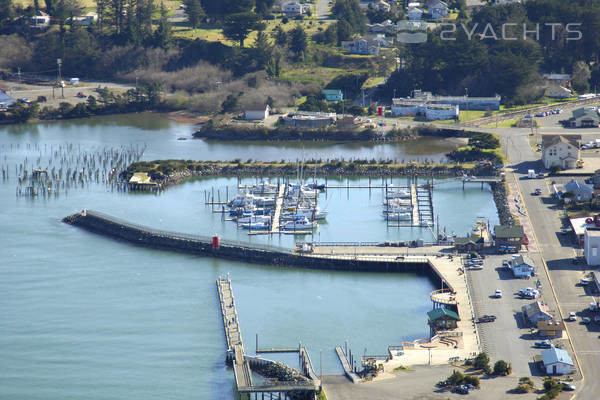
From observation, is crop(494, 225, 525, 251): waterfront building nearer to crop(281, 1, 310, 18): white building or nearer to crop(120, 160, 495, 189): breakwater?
crop(120, 160, 495, 189): breakwater

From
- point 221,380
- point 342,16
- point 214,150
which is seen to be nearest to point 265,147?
point 214,150

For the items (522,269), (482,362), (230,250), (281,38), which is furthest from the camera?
(281,38)

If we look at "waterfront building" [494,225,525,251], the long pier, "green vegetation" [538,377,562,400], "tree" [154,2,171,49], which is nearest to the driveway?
"waterfront building" [494,225,525,251]

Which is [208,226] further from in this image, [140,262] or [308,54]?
[308,54]

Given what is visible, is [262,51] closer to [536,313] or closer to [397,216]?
[397,216]

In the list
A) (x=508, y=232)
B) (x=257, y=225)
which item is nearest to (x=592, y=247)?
(x=508, y=232)

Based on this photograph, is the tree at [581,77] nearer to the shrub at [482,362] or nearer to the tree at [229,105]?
the tree at [229,105]

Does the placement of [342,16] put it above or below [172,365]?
above

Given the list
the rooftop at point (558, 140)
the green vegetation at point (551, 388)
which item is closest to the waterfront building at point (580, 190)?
the rooftop at point (558, 140)
